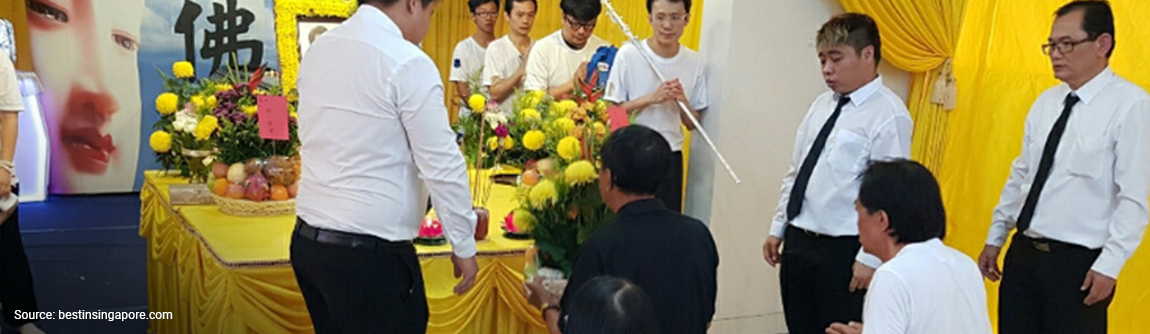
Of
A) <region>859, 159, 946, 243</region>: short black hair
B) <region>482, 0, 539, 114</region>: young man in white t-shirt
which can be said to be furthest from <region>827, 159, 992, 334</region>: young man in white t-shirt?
<region>482, 0, 539, 114</region>: young man in white t-shirt

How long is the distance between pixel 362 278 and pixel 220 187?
135 cm

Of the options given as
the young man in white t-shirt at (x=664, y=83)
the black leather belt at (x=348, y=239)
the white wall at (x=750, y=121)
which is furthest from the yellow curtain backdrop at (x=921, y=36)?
the black leather belt at (x=348, y=239)

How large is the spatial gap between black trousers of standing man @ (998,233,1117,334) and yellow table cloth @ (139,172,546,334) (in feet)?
4.40

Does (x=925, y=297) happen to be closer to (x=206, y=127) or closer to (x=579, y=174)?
(x=579, y=174)

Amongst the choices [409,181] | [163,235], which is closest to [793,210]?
[409,181]

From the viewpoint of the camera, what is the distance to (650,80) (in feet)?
11.9

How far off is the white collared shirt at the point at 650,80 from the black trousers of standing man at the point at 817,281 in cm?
89

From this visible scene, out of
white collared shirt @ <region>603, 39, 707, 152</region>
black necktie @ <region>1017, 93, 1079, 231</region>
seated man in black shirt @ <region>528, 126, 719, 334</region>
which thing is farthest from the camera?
white collared shirt @ <region>603, 39, 707, 152</region>

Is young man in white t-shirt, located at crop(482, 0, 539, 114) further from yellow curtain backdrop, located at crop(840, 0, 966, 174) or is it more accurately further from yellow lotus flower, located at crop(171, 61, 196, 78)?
yellow curtain backdrop, located at crop(840, 0, 966, 174)

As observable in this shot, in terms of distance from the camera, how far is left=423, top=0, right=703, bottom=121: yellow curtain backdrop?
5650mm

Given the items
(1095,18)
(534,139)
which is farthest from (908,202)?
(534,139)

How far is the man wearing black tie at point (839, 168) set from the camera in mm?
2625

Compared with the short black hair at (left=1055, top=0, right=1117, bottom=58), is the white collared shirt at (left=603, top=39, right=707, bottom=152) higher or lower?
lower

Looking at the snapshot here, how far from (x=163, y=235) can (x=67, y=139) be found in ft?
12.0
